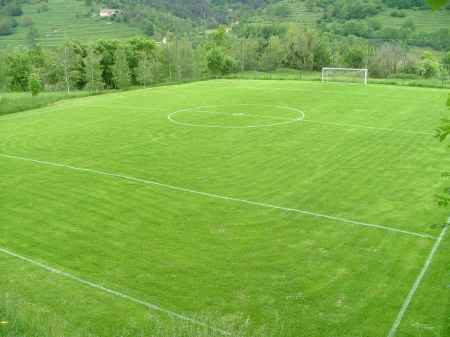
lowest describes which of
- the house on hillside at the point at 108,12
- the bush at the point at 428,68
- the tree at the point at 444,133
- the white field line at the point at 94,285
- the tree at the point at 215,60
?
the white field line at the point at 94,285

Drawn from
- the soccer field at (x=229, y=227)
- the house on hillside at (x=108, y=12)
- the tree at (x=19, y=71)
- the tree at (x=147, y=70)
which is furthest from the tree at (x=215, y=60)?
the house on hillside at (x=108, y=12)

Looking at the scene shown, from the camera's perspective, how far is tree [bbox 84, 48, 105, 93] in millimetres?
42009

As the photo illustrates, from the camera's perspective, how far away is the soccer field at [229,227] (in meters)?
8.44

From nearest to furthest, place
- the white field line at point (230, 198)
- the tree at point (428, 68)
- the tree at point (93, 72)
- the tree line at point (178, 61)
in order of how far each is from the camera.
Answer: the white field line at point (230, 198), the tree at point (93, 72), the tree line at point (178, 61), the tree at point (428, 68)

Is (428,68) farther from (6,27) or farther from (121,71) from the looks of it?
(6,27)

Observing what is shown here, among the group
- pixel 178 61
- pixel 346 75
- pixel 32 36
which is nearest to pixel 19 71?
pixel 178 61

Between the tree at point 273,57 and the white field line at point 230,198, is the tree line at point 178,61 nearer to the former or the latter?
the tree at point 273,57

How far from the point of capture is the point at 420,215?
1260cm

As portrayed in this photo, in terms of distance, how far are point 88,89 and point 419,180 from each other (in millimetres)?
34868

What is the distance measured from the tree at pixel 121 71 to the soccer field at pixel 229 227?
750 inches

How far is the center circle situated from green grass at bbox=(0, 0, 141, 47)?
51687mm

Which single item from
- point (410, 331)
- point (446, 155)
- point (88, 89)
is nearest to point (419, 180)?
point (446, 155)

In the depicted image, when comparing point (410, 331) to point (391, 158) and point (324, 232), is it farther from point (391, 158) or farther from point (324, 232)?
point (391, 158)

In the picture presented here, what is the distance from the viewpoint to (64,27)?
82.9 meters
